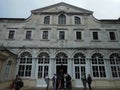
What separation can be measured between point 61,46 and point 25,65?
5.31m

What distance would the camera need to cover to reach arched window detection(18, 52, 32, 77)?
1459 cm

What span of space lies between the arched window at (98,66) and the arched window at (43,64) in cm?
598

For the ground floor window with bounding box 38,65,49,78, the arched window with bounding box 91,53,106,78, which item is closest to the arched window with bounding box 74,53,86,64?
the arched window with bounding box 91,53,106,78

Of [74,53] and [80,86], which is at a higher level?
[74,53]

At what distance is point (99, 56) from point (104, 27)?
4.45 meters

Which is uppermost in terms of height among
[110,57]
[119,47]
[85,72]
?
[119,47]

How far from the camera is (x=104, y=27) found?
1667 cm

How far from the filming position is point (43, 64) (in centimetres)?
1497

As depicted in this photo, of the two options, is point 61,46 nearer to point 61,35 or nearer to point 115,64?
point 61,35

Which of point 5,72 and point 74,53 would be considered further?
point 74,53

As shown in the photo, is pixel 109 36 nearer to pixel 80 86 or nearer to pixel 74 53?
pixel 74 53

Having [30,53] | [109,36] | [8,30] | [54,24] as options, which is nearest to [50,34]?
[54,24]

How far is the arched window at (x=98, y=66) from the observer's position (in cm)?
1453

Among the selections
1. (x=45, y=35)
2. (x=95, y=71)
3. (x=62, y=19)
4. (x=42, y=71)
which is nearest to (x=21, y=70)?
(x=42, y=71)
